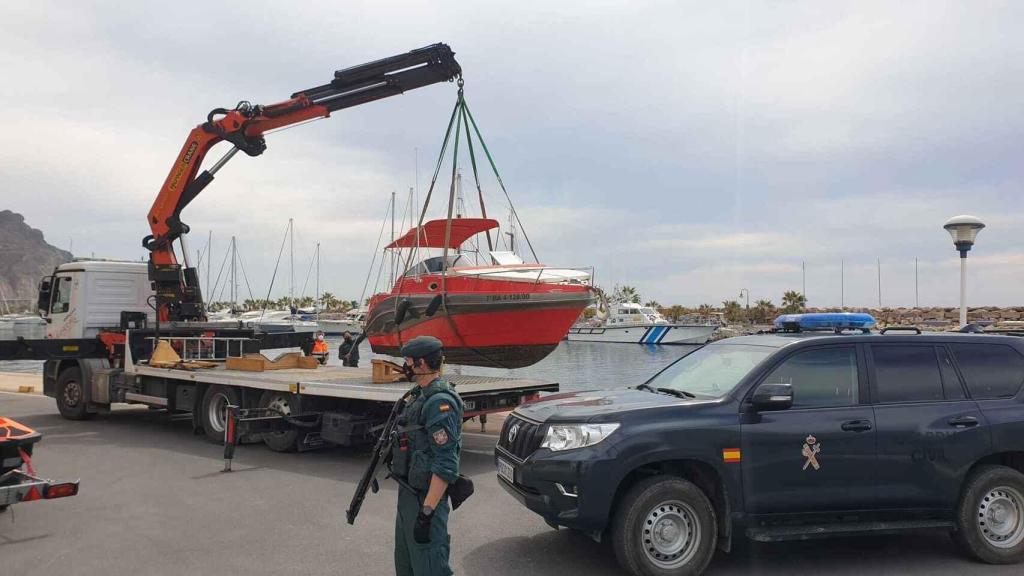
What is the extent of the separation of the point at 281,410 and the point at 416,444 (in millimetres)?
6732

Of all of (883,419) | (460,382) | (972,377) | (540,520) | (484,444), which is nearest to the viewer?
(883,419)

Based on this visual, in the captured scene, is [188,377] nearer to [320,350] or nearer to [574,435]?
[320,350]

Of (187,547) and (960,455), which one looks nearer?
(960,455)

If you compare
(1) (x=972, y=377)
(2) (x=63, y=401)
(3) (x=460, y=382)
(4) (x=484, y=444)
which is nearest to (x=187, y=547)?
(3) (x=460, y=382)

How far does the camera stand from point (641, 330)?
246 feet

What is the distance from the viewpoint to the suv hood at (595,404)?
5332 millimetres

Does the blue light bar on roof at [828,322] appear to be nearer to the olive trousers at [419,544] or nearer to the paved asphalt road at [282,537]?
the paved asphalt road at [282,537]

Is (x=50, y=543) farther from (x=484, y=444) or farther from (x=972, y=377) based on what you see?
(x=972, y=377)

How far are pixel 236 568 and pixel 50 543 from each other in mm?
1912

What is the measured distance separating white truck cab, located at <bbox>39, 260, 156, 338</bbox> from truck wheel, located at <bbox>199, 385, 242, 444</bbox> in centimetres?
465

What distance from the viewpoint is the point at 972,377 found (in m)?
5.90

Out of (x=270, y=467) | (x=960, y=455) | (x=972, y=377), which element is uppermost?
(x=972, y=377)

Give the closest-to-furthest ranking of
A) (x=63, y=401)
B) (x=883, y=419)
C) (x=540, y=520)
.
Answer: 1. (x=883, y=419)
2. (x=540, y=520)
3. (x=63, y=401)

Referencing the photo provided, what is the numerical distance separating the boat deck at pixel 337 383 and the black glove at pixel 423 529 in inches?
198
